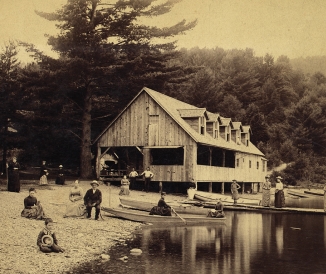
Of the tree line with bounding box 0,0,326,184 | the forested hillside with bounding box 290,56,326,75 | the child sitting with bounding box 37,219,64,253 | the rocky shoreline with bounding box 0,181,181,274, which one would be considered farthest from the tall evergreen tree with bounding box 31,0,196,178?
the forested hillside with bounding box 290,56,326,75

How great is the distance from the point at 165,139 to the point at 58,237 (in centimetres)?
1908

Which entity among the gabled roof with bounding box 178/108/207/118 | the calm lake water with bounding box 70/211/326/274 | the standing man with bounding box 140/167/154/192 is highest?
the gabled roof with bounding box 178/108/207/118

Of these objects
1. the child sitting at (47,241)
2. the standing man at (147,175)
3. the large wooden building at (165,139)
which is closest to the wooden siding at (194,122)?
the large wooden building at (165,139)

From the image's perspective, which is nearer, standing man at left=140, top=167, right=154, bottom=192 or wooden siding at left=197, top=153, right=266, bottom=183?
standing man at left=140, top=167, right=154, bottom=192

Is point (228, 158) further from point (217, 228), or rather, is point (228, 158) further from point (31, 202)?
point (31, 202)

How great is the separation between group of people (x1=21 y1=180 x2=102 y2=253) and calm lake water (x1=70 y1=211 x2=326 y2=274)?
1397 mm

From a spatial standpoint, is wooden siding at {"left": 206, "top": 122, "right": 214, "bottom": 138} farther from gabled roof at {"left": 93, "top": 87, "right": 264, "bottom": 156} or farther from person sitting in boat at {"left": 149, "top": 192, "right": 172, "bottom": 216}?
person sitting in boat at {"left": 149, "top": 192, "right": 172, "bottom": 216}

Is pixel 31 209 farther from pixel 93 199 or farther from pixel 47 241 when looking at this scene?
pixel 47 241

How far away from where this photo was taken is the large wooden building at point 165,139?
3294 cm

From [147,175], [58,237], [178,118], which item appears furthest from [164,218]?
[178,118]

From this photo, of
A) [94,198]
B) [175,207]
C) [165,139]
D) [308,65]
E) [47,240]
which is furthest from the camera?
[308,65]

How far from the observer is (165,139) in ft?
109

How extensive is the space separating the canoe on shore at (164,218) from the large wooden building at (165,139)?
12440 mm

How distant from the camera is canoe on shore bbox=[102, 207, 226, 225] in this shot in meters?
19.4
